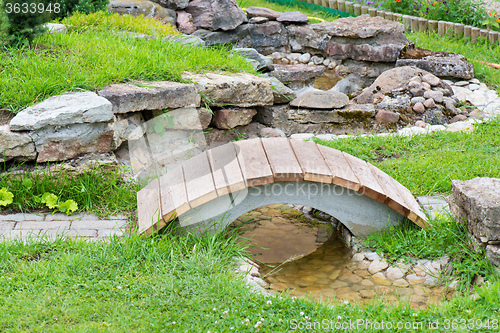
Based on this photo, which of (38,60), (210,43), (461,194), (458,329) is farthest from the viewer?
(210,43)

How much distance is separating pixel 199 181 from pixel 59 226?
1.16 metres

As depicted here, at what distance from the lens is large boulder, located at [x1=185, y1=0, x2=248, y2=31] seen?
9719 millimetres

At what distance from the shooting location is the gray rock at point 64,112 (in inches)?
150

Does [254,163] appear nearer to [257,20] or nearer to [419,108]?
[419,108]

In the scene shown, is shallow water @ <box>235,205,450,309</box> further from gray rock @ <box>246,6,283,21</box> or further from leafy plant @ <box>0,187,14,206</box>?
gray rock @ <box>246,6,283,21</box>

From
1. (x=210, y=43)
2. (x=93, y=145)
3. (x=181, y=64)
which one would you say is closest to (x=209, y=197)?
(x=93, y=145)

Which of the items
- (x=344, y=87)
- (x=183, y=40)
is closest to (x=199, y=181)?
(x=183, y=40)

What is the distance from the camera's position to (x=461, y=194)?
10.5 ft

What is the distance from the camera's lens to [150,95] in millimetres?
4473

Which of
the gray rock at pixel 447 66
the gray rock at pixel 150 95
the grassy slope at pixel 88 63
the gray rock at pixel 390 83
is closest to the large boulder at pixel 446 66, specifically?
the gray rock at pixel 447 66

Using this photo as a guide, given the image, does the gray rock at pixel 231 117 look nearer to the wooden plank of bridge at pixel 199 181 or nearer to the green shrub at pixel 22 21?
the wooden plank of bridge at pixel 199 181

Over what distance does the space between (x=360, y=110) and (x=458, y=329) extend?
4.17 meters

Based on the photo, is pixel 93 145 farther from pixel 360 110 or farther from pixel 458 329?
pixel 360 110

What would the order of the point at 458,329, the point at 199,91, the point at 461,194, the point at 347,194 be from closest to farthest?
the point at 458,329, the point at 461,194, the point at 347,194, the point at 199,91
